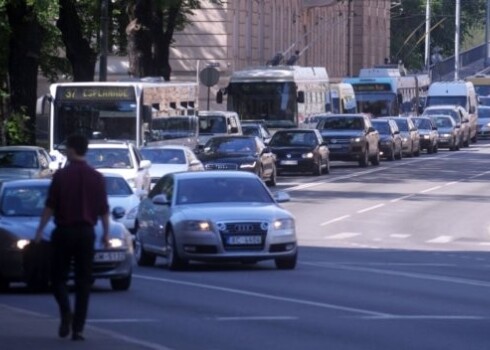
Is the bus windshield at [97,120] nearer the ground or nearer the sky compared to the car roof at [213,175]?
nearer the sky

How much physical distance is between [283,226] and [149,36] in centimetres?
2869

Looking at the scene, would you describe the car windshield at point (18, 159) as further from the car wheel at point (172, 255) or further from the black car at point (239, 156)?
the car wheel at point (172, 255)

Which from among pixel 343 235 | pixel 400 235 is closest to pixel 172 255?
pixel 343 235

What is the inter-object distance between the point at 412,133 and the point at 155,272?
140 ft

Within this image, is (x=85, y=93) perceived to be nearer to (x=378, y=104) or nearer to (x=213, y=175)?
(x=213, y=175)

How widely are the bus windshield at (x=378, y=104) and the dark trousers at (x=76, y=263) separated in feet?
193

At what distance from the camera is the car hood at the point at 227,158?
41.4 metres

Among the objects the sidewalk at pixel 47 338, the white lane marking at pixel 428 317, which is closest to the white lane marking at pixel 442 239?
the white lane marking at pixel 428 317

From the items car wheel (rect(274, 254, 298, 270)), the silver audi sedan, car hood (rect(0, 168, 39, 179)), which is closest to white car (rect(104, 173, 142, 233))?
the silver audi sedan

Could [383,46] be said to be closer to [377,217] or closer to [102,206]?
[377,217]

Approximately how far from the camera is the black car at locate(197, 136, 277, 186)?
41.2 meters

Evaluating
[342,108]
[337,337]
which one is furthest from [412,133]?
[337,337]

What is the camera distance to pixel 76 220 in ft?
40.5

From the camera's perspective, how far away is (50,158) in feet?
113
